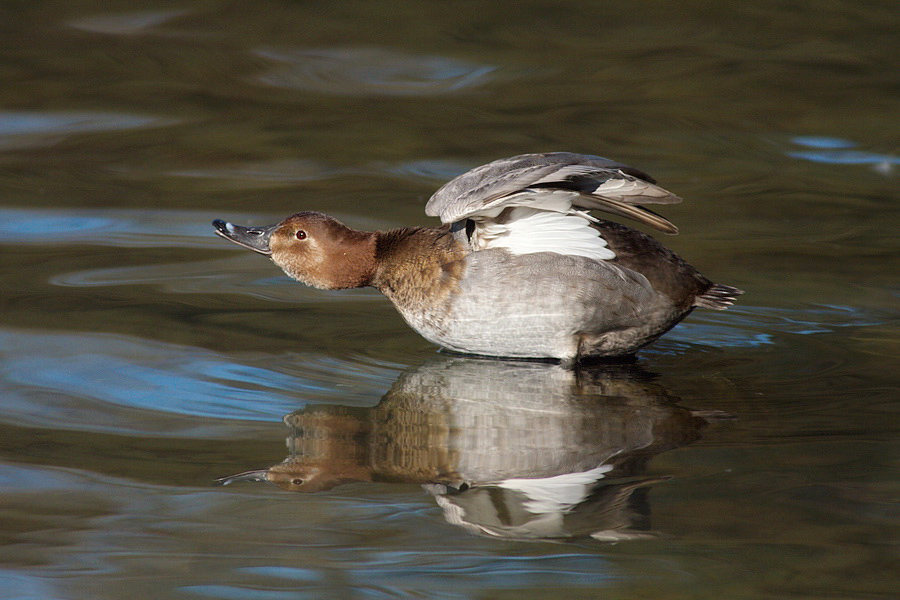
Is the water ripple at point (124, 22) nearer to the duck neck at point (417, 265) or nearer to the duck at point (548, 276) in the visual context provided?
the duck neck at point (417, 265)

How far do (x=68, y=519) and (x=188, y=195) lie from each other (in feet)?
14.0

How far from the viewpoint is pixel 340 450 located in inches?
165

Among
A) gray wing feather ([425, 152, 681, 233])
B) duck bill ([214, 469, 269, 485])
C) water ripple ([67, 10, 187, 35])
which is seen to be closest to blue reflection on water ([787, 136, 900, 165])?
gray wing feather ([425, 152, 681, 233])

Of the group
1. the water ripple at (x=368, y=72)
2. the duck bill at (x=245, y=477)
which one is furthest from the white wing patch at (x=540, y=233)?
the water ripple at (x=368, y=72)

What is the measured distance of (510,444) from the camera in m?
4.20

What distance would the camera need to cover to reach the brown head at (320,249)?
17.4 feet

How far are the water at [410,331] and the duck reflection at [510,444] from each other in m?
0.02

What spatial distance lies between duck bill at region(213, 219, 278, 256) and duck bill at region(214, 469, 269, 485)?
1.65 meters

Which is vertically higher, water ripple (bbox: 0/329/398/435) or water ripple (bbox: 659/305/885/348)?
water ripple (bbox: 659/305/885/348)

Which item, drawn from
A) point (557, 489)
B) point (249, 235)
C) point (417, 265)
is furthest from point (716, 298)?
point (249, 235)

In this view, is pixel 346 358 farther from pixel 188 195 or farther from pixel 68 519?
pixel 188 195

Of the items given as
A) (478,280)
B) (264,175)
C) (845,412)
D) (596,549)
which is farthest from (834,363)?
(264,175)

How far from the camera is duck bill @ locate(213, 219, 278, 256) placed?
540 centimetres

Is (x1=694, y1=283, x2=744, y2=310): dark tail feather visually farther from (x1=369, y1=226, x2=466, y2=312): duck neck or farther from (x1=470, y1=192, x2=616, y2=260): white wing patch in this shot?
(x1=369, y1=226, x2=466, y2=312): duck neck
